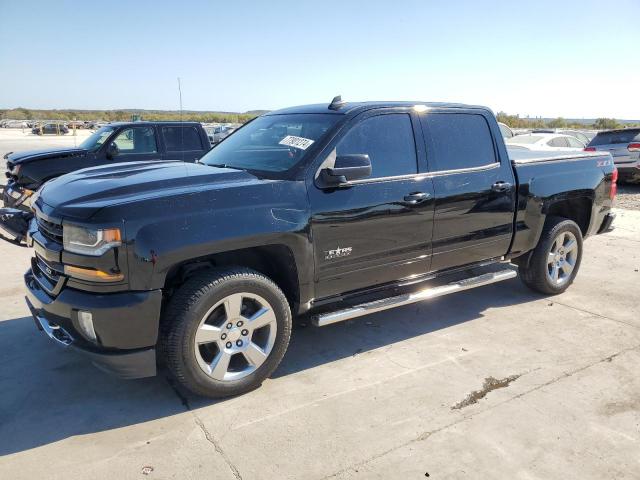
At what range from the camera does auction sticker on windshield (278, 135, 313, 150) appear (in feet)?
12.3

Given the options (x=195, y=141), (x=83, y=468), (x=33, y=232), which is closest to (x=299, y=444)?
(x=83, y=468)

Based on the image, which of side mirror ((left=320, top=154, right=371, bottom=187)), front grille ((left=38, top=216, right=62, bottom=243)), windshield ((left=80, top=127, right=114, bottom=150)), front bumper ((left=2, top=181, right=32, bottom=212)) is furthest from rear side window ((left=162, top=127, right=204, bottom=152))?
side mirror ((left=320, top=154, right=371, bottom=187))

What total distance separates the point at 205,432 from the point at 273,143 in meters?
2.18

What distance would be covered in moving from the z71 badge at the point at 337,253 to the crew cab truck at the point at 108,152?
5.95 metres

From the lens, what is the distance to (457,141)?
14.6ft

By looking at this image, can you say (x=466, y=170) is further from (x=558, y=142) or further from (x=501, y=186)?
(x=558, y=142)

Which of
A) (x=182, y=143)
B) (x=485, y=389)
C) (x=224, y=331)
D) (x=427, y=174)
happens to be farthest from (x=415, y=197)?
(x=182, y=143)

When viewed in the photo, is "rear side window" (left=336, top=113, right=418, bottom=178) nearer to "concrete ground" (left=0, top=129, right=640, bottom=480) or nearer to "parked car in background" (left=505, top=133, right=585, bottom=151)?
"concrete ground" (left=0, top=129, right=640, bottom=480)

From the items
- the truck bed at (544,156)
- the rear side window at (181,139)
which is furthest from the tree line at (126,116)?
the truck bed at (544,156)

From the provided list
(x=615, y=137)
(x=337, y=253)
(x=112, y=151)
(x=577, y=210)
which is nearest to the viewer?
(x=337, y=253)

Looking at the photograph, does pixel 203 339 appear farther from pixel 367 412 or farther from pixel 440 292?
pixel 440 292

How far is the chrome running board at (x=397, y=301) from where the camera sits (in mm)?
3666

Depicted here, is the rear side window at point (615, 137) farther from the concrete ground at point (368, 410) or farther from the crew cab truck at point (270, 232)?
the concrete ground at point (368, 410)

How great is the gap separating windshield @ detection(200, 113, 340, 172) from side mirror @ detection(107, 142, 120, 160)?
4991mm
